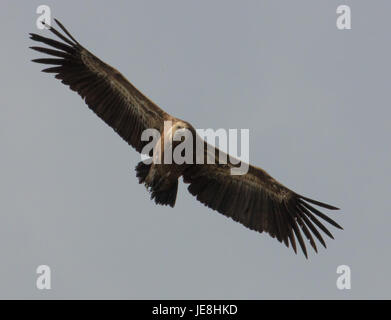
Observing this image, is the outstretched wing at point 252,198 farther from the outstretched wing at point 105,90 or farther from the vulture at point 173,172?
the outstretched wing at point 105,90

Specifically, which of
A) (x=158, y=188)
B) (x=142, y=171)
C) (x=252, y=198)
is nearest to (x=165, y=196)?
(x=158, y=188)

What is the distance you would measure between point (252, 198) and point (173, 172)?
86.1 inches

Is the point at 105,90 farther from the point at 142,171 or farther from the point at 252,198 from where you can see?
the point at 252,198

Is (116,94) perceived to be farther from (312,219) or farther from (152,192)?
(312,219)

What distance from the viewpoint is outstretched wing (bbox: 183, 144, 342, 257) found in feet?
60.6

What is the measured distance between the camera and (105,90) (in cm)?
1794

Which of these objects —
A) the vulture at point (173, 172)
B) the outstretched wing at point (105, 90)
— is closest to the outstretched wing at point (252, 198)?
the vulture at point (173, 172)

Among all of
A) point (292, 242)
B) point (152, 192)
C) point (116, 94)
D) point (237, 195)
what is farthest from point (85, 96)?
point (292, 242)

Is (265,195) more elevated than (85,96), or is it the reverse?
(85,96)

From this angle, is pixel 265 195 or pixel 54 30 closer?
pixel 54 30

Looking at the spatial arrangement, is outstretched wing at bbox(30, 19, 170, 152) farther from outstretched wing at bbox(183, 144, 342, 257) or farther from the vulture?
outstretched wing at bbox(183, 144, 342, 257)

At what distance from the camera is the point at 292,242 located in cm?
→ 1836

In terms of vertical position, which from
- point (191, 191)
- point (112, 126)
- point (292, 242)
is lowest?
point (292, 242)

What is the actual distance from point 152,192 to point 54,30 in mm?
Result: 3932
